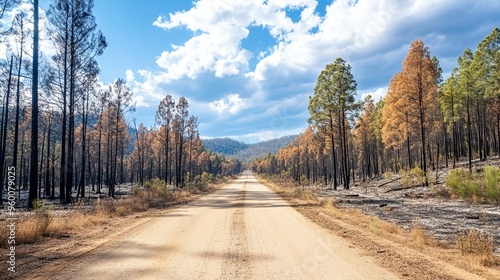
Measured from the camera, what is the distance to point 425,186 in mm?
28516

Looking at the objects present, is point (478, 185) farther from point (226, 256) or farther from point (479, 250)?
point (226, 256)

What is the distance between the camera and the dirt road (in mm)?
5680

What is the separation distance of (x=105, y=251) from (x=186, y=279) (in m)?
3.45

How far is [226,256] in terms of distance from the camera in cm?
696

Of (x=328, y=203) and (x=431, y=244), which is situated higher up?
(x=431, y=244)

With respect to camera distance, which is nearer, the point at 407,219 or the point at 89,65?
the point at 407,219

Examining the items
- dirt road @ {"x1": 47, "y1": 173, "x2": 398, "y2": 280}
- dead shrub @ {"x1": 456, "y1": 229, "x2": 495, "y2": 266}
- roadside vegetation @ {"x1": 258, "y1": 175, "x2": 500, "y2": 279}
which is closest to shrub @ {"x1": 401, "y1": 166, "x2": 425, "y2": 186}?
roadside vegetation @ {"x1": 258, "y1": 175, "x2": 500, "y2": 279}

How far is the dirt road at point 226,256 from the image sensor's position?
5.68 m

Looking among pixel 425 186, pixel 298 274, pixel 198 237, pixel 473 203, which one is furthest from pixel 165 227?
pixel 425 186

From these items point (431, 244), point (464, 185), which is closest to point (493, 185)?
point (464, 185)

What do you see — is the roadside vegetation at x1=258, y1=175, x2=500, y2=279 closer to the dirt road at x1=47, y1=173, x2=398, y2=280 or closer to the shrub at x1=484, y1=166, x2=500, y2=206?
the dirt road at x1=47, y1=173, x2=398, y2=280

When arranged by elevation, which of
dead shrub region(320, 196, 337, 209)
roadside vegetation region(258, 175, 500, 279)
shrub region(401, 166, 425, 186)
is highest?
shrub region(401, 166, 425, 186)

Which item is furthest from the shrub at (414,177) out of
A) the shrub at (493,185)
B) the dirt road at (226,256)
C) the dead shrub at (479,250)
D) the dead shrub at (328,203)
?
the dead shrub at (479,250)

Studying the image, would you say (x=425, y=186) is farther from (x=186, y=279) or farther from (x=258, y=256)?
(x=186, y=279)
